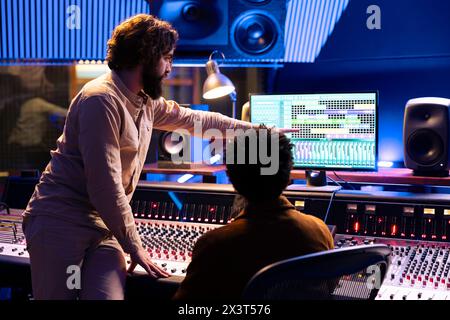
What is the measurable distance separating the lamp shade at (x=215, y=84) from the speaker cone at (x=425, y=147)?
1070mm

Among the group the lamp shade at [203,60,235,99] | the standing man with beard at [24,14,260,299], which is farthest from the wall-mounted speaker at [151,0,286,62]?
the standing man with beard at [24,14,260,299]

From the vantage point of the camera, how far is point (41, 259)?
1.97 metres

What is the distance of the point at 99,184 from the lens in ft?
6.19

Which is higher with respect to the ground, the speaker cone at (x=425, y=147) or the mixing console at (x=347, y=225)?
the speaker cone at (x=425, y=147)

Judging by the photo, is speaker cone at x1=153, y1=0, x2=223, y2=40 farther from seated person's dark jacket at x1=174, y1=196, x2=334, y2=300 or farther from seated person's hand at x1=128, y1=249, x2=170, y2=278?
seated person's dark jacket at x1=174, y1=196, x2=334, y2=300

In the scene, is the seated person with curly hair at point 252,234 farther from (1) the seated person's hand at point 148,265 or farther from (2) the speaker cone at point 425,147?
(2) the speaker cone at point 425,147

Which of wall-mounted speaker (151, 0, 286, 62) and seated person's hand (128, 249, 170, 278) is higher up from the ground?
wall-mounted speaker (151, 0, 286, 62)

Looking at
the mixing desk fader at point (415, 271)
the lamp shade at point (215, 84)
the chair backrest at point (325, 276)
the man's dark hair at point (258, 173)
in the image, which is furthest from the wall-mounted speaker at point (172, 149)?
the chair backrest at point (325, 276)

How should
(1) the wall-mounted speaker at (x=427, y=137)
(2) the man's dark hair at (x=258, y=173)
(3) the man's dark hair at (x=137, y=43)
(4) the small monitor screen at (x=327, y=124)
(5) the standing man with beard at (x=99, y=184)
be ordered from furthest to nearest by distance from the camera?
(1) the wall-mounted speaker at (x=427, y=137) < (4) the small monitor screen at (x=327, y=124) < (3) the man's dark hair at (x=137, y=43) < (5) the standing man with beard at (x=99, y=184) < (2) the man's dark hair at (x=258, y=173)

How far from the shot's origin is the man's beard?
81.4 inches

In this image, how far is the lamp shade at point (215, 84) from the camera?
10.4ft

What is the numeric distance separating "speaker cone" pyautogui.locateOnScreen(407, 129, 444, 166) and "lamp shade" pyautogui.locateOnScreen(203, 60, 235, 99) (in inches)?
42.1

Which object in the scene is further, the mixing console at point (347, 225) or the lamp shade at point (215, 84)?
the lamp shade at point (215, 84)

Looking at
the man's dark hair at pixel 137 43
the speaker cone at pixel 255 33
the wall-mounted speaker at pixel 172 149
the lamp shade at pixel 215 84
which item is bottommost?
the wall-mounted speaker at pixel 172 149
